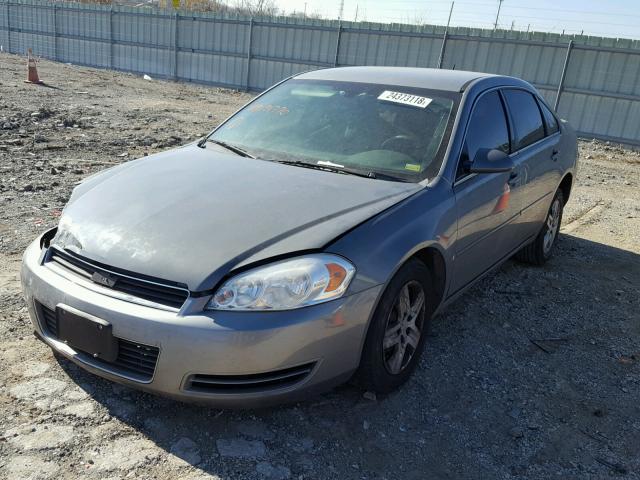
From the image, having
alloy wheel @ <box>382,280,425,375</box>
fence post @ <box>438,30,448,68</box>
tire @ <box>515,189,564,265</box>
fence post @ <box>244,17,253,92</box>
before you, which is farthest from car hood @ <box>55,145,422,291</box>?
fence post @ <box>244,17,253,92</box>

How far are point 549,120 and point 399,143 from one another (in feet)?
7.69

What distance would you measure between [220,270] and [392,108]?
71.5 inches

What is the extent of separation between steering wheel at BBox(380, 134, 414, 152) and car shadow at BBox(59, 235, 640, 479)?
1.23m

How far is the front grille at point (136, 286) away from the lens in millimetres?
2436

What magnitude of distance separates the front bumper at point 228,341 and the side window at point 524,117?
241 centimetres

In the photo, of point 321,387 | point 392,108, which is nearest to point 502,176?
point 392,108

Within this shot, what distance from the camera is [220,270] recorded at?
2.45 metres

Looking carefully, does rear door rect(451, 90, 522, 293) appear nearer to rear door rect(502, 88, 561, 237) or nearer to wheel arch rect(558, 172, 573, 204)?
rear door rect(502, 88, 561, 237)

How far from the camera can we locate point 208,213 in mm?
2816

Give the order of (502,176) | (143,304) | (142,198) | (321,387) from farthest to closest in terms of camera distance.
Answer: (502,176), (142,198), (321,387), (143,304)

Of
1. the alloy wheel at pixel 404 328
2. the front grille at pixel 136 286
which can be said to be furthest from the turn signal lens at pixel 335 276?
the front grille at pixel 136 286

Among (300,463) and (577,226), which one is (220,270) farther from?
(577,226)

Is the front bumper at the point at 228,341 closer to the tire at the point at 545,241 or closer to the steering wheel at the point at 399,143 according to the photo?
the steering wheel at the point at 399,143

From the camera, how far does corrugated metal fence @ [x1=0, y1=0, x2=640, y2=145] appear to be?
1545cm
